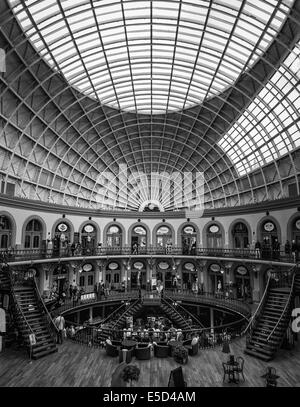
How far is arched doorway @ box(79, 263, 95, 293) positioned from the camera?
34.4 meters

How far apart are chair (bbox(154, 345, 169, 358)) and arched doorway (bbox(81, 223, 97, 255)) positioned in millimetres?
18698

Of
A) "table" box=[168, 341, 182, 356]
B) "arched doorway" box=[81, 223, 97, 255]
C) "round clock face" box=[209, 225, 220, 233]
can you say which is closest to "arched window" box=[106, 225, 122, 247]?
"arched doorway" box=[81, 223, 97, 255]

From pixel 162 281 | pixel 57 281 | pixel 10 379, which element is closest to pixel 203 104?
pixel 162 281

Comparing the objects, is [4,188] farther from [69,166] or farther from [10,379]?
[10,379]

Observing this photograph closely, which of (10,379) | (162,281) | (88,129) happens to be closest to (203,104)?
(88,129)

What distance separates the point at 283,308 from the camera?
18.9 meters

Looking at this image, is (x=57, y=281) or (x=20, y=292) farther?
(x=57, y=281)

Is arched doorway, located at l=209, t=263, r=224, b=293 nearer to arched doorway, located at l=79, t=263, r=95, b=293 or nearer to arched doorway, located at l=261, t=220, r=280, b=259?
arched doorway, located at l=261, t=220, r=280, b=259

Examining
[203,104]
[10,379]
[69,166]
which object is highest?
[203,104]

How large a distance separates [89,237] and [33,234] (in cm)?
775

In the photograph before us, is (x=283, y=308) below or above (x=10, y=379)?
above
